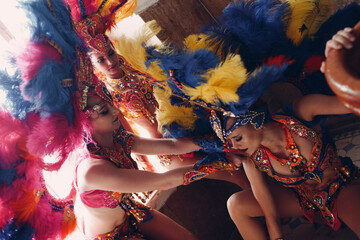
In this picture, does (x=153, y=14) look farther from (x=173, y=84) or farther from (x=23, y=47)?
(x=23, y=47)

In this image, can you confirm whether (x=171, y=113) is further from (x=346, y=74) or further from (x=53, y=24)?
(x=346, y=74)

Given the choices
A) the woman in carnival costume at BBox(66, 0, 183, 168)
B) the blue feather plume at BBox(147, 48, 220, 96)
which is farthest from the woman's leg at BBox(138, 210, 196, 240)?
the blue feather plume at BBox(147, 48, 220, 96)

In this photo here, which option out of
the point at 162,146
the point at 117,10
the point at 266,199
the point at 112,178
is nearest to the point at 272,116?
the point at 266,199

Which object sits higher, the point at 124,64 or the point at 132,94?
the point at 124,64

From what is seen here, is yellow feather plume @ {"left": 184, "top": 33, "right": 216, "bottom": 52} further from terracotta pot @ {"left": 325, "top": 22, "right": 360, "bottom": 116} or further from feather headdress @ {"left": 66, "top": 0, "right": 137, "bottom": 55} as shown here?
terracotta pot @ {"left": 325, "top": 22, "right": 360, "bottom": 116}

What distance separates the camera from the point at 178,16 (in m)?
2.44

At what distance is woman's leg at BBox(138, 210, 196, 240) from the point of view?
2.04 meters

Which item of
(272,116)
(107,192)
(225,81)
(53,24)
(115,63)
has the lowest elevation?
(272,116)

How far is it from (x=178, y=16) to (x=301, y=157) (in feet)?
4.73

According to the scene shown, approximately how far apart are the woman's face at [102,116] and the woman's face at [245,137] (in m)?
0.68

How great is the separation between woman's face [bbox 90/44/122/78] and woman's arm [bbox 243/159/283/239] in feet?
3.92

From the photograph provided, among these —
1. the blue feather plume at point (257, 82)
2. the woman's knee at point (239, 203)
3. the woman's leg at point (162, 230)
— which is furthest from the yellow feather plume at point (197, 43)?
the woman's leg at point (162, 230)

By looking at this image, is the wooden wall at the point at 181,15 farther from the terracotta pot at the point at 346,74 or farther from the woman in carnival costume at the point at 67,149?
the terracotta pot at the point at 346,74

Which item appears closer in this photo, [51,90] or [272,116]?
[51,90]
